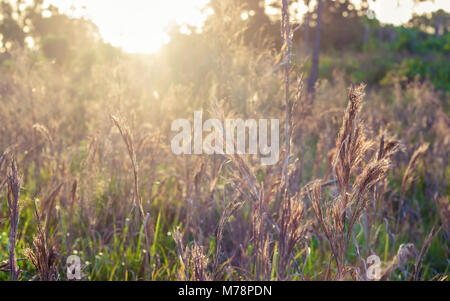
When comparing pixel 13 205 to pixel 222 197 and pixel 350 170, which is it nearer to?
pixel 350 170

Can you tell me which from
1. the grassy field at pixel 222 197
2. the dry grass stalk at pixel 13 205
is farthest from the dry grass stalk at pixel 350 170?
the dry grass stalk at pixel 13 205

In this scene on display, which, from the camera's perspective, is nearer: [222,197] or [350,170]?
[350,170]

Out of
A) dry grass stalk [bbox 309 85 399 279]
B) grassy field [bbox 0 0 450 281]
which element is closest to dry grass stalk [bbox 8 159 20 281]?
grassy field [bbox 0 0 450 281]

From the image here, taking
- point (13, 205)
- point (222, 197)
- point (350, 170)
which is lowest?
point (222, 197)

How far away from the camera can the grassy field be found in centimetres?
106

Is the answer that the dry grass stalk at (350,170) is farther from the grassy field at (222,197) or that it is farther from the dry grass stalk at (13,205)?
the dry grass stalk at (13,205)

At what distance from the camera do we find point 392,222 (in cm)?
251

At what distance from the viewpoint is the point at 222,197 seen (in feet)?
8.07

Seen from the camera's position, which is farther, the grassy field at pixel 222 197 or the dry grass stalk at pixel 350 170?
the grassy field at pixel 222 197

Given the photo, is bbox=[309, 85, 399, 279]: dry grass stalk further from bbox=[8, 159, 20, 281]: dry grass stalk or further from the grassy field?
bbox=[8, 159, 20, 281]: dry grass stalk

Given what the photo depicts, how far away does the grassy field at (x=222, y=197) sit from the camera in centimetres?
106

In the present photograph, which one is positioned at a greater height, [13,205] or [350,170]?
[350,170]

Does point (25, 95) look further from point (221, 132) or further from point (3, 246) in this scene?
point (221, 132)

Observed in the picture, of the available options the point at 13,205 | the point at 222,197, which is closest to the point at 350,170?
the point at 13,205
